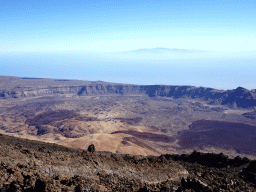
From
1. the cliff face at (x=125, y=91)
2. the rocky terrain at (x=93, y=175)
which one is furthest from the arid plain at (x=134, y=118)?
the rocky terrain at (x=93, y=175)

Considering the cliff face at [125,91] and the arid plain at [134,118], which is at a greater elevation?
the cliff face at [125,91]

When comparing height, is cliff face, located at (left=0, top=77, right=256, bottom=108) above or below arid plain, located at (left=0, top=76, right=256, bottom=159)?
above

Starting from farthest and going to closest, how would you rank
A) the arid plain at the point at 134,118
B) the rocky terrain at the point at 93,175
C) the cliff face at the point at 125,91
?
the cliff face at the point at 125,91 → the arid plain at the point at 134,118 → the rocky terrain at the point at 93,175

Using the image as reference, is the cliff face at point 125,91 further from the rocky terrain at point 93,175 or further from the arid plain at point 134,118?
the rocky terrain at point 93,175

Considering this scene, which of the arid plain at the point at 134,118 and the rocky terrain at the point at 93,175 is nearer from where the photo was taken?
the rocky terrain at the point at 93,175

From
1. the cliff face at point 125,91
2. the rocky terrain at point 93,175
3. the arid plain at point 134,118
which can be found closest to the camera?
the rocky terrain at point 93,175

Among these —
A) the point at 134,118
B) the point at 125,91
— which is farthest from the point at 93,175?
the point at 125,91

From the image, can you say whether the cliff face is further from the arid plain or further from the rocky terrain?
the rocky terrain

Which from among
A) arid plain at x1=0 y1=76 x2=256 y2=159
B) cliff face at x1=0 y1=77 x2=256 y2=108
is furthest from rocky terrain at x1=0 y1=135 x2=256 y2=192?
cliff face at x1=0 y1=77 x2=256 y2=108

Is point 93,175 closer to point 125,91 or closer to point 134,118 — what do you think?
point 134,118
